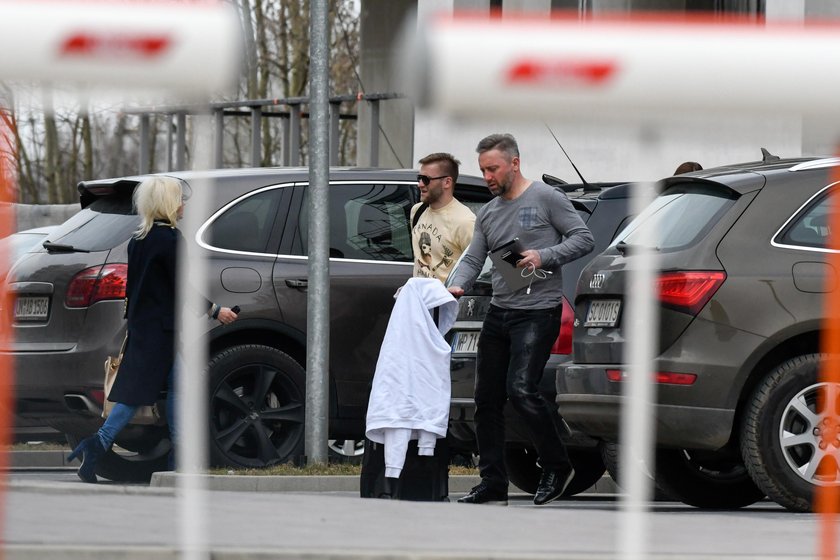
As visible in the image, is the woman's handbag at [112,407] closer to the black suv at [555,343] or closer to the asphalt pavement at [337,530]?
the black suv at [555,343]

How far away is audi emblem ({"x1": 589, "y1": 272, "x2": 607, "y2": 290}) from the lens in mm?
8953

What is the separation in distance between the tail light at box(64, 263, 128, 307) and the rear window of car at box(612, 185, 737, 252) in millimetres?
3255

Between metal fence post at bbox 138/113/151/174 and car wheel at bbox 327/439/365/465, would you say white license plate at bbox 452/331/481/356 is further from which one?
metal fence post at bbox 138/113/151/174

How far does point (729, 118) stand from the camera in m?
4.24

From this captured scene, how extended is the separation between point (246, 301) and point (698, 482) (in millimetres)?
3018

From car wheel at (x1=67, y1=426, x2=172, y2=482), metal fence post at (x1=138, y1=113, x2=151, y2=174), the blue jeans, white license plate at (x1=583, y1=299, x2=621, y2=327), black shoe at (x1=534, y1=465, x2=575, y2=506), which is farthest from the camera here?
metal fence post at (x1=138, y1=113, x2=151, y2=174)

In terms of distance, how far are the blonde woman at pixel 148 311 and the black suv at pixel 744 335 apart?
107 inches

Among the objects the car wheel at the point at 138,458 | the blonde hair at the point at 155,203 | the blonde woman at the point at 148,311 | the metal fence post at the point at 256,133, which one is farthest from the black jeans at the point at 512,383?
the metal fence post at the point at 256,133

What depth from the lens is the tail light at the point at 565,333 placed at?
953cm

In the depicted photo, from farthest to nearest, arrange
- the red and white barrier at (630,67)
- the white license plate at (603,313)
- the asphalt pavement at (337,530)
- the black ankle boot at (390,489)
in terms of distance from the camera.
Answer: the black ankle boot at (390,489), the white license plate at (603,313), the asphalt pavement at (337,530), the red and white barrier at (630,67)

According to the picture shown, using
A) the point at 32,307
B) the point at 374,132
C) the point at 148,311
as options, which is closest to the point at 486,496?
the point at 148,311

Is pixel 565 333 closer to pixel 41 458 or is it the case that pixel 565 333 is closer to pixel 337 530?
pixel 337 530

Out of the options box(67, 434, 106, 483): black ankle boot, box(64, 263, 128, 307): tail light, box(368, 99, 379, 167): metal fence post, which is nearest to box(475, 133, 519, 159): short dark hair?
box(64, 263, 128, 307): tail light

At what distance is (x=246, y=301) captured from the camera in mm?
11078
